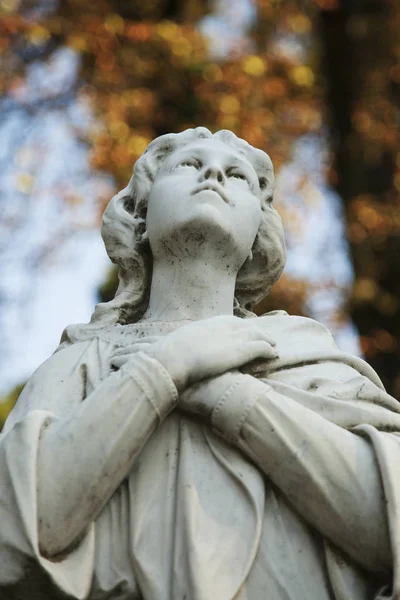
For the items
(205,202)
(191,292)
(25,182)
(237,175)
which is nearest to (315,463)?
(191,292)

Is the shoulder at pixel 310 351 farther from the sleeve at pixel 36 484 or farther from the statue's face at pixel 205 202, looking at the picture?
the sleeve at pixel 36 484

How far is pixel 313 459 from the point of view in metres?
3.36

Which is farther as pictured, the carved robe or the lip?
the lip

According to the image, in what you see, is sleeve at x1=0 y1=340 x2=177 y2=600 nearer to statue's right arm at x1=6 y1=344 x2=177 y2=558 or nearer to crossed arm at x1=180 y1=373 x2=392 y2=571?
statue's right arm at x1=6 y1=344 x2=177 y2=558

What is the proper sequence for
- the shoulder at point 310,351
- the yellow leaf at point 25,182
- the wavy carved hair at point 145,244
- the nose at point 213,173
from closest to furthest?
1. the shoulder at point 310,351
2. the nose at point 213,173
3. the wavy carved hair at point 145,244
4. the yellow leaf at point 25,182

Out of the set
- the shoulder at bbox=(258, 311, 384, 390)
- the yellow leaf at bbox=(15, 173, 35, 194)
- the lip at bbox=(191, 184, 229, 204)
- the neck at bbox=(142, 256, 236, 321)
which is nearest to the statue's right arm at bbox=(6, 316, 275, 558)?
the shoulder at bbox=(258, 311, 384, 390)

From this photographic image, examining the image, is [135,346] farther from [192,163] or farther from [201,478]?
[192,163]

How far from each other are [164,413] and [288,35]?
11973mm

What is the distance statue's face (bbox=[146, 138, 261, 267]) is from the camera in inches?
163

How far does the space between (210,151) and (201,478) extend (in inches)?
55.9

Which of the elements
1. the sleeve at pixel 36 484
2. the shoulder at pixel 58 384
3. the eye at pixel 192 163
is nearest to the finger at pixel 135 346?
the shoulder at pixel 58 384

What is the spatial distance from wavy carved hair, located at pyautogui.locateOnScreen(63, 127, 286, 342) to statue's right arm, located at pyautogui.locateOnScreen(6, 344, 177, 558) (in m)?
0.79

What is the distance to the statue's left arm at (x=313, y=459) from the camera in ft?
10.9

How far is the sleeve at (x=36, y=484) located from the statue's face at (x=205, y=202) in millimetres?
763
